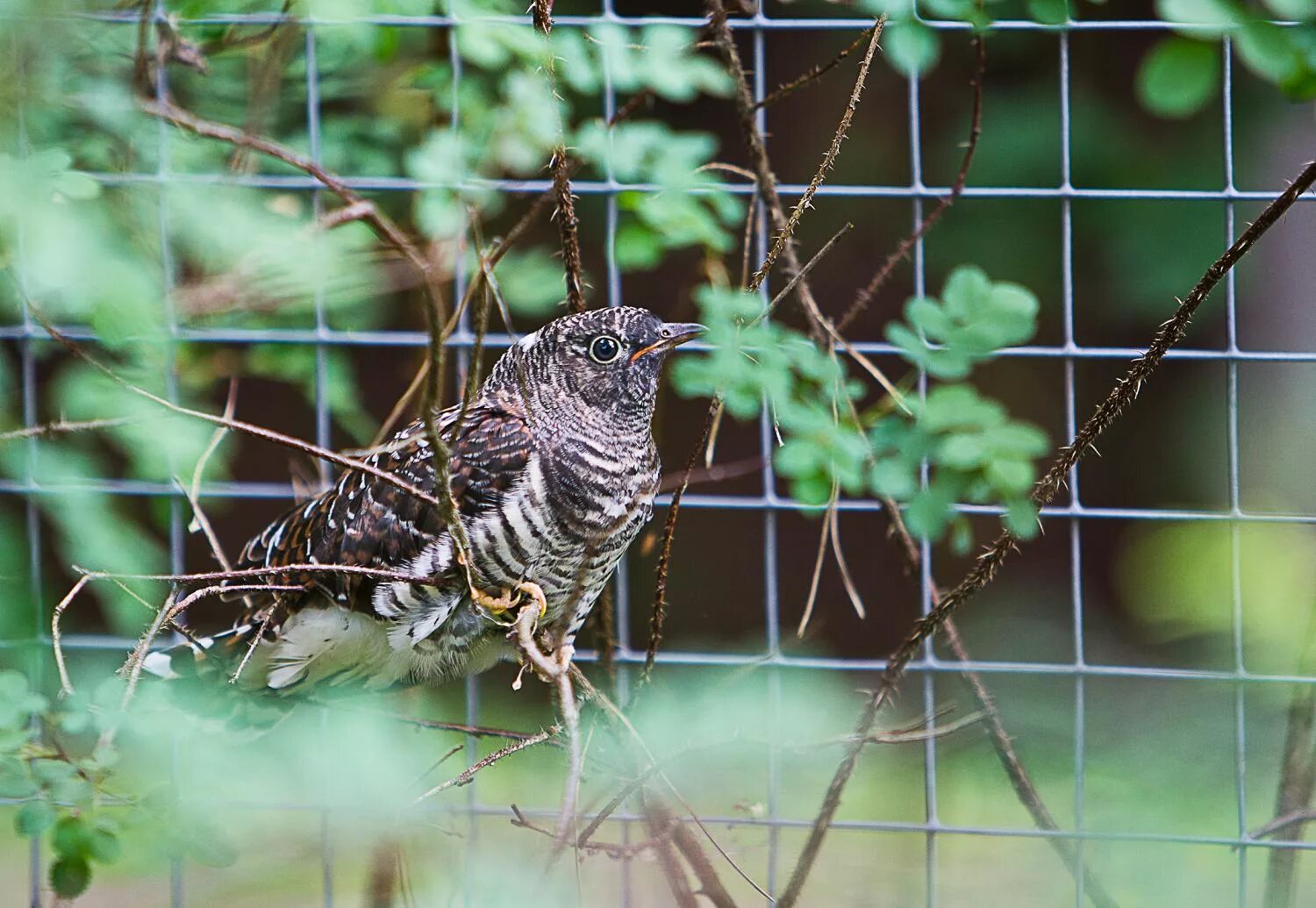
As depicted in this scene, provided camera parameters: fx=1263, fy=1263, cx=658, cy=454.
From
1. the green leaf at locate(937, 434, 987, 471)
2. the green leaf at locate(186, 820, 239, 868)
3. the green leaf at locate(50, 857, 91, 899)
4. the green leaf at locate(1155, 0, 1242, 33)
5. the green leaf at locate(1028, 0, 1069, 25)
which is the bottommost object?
the green leaf at locate(50, 857, 91, 899)

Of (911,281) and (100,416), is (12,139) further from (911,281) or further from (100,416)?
(911,281)

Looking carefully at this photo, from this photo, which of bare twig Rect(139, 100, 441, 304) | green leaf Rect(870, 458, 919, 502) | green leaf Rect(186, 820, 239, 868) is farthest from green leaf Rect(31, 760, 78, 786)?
green leaf Rect(870, 458, 919, 502)

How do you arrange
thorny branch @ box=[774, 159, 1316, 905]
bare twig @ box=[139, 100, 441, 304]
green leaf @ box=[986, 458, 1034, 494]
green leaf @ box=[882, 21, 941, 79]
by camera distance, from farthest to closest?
green leaf @ box=[882, 21, 941, 79], green leaf @ box=[986, 458, 1034, 494], thorny branch @ box=[774, 159, 1316, 905], bare twig @ box=[139, 100, 441, 304]

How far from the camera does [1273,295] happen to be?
278 centimetres

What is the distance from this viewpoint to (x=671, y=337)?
146 centimetres

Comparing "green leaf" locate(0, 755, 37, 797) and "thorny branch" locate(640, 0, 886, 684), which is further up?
"thorny branch" locate(640, 0, 886, 684)

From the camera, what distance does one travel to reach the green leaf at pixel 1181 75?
1021mm

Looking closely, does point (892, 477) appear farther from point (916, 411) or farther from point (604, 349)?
point (604, 349)

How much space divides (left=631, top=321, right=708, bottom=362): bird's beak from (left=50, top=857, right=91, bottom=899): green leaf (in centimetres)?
78

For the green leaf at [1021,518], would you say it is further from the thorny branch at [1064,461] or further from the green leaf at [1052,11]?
the green leaf at [1052,11]

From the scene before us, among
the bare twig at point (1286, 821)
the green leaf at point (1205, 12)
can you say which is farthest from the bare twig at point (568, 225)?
the bare twig at point (1286, 821)

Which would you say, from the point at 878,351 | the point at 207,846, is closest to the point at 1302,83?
the point at 878,351

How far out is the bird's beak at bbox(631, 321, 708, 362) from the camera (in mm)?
1445

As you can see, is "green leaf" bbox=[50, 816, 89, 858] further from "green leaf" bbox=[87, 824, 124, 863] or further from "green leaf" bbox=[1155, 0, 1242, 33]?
"green leaf" bbox=[1155, 0, 1242, 33]
